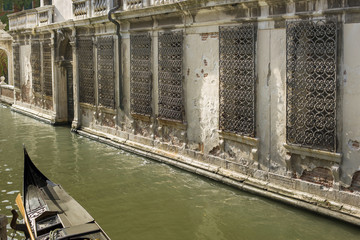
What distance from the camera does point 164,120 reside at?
10875 millimetres

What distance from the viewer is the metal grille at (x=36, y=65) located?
60.1ft

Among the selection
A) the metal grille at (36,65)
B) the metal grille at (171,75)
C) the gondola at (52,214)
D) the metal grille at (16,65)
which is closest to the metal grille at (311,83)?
the metal grille at (171,75)

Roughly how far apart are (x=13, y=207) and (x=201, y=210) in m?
3.00

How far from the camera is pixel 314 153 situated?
743 centimetres

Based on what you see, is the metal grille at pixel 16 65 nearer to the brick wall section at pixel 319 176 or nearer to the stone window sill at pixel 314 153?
the stone window sill at pixel 314 153

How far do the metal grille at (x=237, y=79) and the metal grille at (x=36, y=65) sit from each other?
11.0 m

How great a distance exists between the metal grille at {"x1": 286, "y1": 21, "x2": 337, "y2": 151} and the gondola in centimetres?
348

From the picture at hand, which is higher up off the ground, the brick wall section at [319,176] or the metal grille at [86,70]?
the metal grille at [86,70]

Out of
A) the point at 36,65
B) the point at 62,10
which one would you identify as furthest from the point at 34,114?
the point at 62,10

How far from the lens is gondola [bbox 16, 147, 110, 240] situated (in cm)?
559

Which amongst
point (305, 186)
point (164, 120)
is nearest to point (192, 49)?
point (164, 120)

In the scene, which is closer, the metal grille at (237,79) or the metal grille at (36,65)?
the metal grille at (237,79)

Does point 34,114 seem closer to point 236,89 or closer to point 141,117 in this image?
point 141,117

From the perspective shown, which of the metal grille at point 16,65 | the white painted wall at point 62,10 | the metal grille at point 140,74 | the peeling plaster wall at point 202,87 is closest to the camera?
the peeling plaster wall at point 202,87
